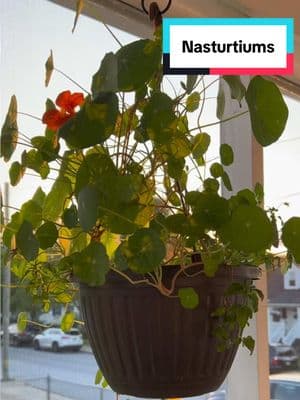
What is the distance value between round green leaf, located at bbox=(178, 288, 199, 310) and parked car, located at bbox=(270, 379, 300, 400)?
133cm

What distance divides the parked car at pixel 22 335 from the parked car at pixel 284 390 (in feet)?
→ 3.33

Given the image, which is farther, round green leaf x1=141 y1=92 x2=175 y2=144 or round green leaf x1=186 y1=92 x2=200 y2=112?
round green leaf x1=186 y1=92 x2=200 y2=112

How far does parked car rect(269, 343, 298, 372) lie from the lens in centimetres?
193

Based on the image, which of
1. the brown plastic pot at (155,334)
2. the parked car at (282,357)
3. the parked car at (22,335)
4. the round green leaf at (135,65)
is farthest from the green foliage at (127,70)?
the parked car at (282,357)

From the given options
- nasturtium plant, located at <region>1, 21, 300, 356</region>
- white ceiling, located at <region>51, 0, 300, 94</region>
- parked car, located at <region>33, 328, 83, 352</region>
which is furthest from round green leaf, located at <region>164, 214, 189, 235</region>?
white ceiling, located at <region>51, 0, 300, 94</region>

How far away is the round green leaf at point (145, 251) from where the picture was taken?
0.68 m

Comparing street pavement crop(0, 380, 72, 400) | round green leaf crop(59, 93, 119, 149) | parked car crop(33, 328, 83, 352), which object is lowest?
street pavement crop(0, 380, 72, 400)

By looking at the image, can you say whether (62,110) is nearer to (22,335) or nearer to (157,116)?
(157,116)

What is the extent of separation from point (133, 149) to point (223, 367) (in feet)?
1.12

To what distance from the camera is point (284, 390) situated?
194 centimetres

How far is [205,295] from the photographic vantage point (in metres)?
0.77

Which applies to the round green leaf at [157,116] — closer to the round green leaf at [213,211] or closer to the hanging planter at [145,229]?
the hanging planter at [145,229]

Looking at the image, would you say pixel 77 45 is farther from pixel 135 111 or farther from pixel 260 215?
pixel 260 215

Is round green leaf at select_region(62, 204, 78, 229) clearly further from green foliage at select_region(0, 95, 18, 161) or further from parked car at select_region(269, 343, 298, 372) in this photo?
parked car at select_region(269, 343, 298, 372)
